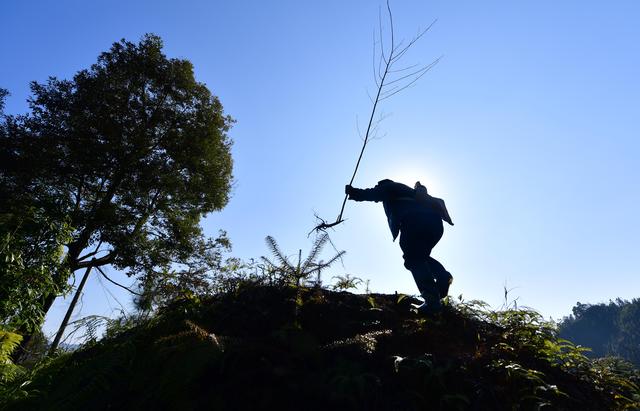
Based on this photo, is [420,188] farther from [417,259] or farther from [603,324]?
[603,324]

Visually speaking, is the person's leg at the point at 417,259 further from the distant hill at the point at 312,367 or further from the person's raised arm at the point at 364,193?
the distant hill at the point at 312,367

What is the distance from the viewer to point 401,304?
426 cm

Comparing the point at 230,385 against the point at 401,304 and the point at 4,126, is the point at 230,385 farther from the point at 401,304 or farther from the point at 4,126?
the point at 4,126

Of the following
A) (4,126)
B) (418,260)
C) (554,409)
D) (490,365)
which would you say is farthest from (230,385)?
(4,126)

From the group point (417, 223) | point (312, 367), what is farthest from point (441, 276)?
point (312, 367)

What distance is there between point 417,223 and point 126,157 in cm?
1192

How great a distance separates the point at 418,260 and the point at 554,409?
2.46 metres

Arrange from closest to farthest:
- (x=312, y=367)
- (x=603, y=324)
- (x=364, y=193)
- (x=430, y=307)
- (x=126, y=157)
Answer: (x=312, y=367) < (x=430, y=307) < (x=364, y=193) < (x=126, y=157) < (x=603, y=324)

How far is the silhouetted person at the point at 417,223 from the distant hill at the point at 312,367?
1056mm

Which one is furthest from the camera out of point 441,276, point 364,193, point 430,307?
point 364,193

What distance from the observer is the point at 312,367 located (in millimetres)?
2406

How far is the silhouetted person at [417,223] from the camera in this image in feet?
15.1

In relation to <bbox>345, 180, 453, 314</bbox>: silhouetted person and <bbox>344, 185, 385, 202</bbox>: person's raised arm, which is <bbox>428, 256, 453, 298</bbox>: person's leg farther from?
<bbox>344, 185, 385, 202</bbox>: person's raised arm

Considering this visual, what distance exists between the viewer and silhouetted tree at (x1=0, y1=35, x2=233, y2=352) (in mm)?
12297
